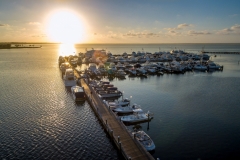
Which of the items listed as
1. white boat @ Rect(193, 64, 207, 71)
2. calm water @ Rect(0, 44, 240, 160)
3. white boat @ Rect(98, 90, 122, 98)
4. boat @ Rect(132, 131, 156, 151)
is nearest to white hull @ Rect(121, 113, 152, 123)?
calm water @ Rect(0, 44, 240, 160)

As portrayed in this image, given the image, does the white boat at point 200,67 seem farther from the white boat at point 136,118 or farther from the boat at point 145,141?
the boat at point 145,141

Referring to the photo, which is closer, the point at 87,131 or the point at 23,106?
the point at 87,131

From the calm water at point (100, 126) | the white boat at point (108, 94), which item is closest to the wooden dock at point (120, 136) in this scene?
the calm water at point (100, 126)

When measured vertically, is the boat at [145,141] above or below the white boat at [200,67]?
below

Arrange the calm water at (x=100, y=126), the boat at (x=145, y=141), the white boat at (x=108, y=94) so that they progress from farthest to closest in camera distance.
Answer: the white boat at (x=108, y=94) < the calm water at (x=100, y=126) < the boat at (x=145, y=141)

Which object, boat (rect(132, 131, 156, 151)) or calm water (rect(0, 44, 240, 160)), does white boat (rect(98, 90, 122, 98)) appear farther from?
boat (rect(132, 131, 156, 151))

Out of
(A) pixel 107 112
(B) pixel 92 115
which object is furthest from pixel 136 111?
(B) pixel 92 115

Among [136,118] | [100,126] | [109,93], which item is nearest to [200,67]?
[109,93]

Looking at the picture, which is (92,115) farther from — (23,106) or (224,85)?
(224,85)
